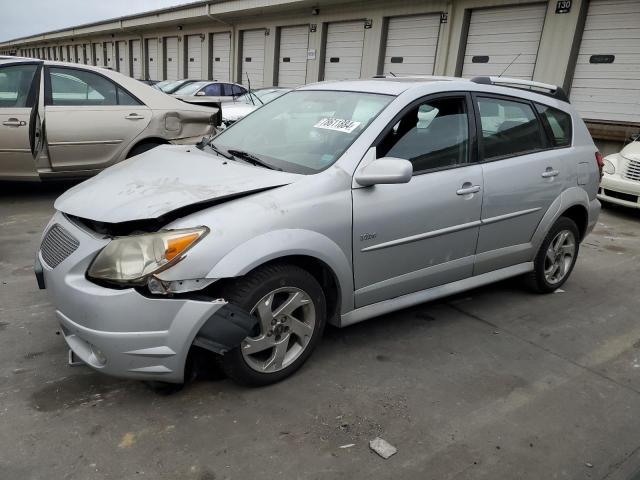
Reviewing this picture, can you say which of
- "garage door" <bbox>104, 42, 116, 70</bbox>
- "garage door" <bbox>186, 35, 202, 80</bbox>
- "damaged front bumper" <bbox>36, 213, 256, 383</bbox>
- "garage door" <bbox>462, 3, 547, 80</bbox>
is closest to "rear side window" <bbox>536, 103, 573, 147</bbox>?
"damaged front bumper" <bbox>36, 213, 256, 383</bbox>

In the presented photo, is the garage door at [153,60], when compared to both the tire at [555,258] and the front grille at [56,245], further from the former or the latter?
the front grille at [56,245]

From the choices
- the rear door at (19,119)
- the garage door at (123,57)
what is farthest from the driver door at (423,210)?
the garage door at (123,57)

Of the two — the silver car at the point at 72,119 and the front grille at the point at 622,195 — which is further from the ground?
the silver car at the point at 72,119

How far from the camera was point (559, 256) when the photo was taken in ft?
14.2

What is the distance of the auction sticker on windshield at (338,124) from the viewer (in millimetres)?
3100

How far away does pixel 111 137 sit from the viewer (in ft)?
20.4

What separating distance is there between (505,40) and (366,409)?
11555mm

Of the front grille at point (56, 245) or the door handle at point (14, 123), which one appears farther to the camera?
the door handle at point (14, 123)

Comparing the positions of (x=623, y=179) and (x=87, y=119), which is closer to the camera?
(x=87, y=119)

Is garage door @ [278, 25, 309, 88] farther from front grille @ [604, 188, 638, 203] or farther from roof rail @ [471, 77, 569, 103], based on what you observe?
roof rail @ [471, 77, 569, 103]

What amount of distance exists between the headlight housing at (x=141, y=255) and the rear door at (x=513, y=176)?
2066mm

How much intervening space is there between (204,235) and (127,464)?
1.03m

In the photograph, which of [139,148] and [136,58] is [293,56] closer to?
[139,148]

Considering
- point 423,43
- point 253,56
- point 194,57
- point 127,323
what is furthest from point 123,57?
point 127,323
